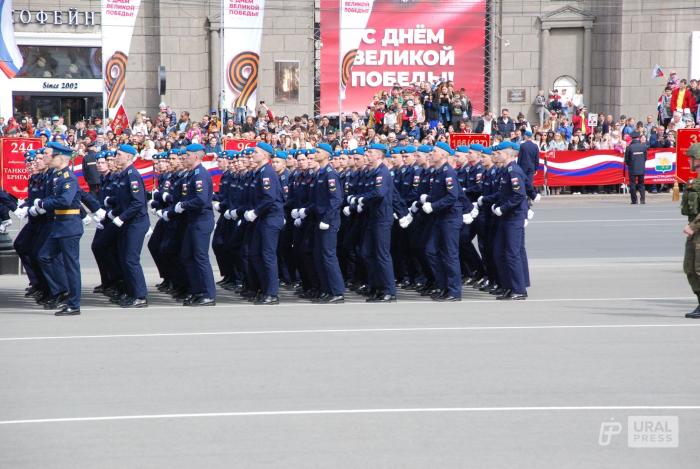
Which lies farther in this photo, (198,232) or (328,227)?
(328,227)

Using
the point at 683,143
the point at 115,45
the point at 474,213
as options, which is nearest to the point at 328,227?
the point at 474,213

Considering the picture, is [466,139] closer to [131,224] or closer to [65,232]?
[131,224]

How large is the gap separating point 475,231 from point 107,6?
1601cm

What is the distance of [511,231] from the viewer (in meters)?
13.6

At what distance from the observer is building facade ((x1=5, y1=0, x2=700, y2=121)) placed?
3628 cm

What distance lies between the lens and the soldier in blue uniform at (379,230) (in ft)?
44.5

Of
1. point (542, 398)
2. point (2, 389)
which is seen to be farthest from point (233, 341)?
point (542, 398)

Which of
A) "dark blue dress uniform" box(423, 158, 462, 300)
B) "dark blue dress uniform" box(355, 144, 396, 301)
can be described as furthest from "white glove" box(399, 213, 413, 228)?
"dark blue dress uniform" box(423, 158, 462, 300)

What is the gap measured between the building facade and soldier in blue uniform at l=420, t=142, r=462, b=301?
23280 millimetres

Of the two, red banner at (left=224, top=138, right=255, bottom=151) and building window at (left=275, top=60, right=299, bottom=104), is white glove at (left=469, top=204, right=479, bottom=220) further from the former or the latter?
building window at (left=275, top=60, right=299, bottom=104)

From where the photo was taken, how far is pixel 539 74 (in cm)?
3741

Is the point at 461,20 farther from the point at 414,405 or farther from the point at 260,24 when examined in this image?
the point at 414,405

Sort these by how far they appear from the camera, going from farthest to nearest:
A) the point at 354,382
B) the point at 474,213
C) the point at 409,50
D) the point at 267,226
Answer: the point at 409,50 < the point at 474,213 < the point at 267,226 < the point at 354,382

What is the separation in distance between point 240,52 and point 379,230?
1512cm
